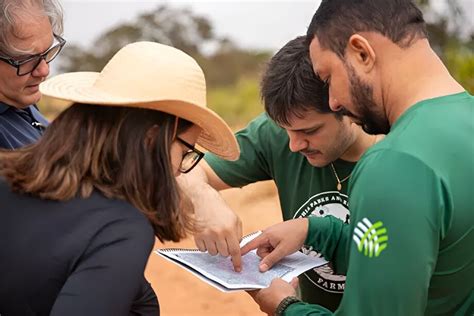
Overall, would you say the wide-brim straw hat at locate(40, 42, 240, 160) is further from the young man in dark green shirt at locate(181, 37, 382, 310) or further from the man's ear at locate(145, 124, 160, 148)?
the young man in dark green shirt at locate(181, 37, 382, 310)

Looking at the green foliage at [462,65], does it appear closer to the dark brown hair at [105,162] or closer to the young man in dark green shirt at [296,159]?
the young man in dark green shirt at [296,159]

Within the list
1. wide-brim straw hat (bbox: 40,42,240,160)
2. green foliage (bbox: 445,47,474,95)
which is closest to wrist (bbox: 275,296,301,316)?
wide-brim straw hat (bbox: 40,42,240,160)

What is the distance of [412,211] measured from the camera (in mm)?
1812

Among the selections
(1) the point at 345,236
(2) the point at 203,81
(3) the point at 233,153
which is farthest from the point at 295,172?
(2) the point at 203,81

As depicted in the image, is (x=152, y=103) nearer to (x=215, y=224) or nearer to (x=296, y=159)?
(x=215, y=224)

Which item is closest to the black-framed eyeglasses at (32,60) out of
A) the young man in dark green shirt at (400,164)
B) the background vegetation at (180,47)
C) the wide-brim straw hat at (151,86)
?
the wide-brim straw hat at (151,86)

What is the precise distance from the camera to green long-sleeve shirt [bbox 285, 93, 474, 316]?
1.82m

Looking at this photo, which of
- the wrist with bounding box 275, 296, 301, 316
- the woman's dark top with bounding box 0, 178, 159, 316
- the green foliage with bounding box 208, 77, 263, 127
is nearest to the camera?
the woman's dark top with bounding box 0, 178, 159, 316

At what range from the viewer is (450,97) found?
2.01m

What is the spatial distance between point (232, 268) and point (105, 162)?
849 mm

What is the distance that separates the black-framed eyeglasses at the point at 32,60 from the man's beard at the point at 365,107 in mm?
1229

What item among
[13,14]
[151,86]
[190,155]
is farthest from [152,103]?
[13,14]

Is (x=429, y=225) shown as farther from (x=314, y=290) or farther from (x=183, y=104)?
(x=314, y=290)

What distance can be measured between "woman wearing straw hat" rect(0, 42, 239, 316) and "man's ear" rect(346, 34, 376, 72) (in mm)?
420
